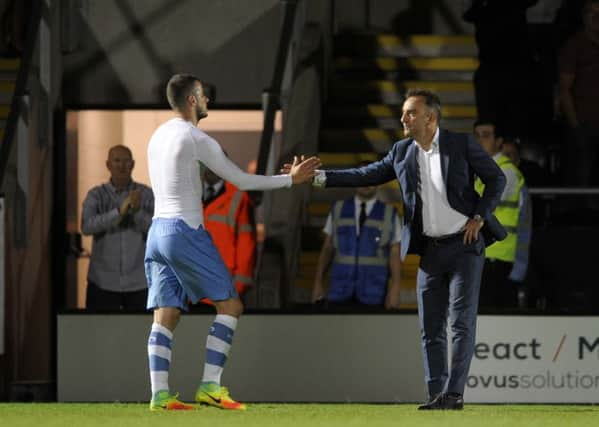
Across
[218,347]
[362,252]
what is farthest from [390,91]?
[218,347]

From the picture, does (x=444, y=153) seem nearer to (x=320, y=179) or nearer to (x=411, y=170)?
(x=411, y=170)

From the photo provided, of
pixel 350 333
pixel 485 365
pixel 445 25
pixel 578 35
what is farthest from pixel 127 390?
pixel 445 25

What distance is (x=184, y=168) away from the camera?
1082 centimetres

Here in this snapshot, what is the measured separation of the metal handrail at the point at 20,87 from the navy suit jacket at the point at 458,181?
17.4 feet

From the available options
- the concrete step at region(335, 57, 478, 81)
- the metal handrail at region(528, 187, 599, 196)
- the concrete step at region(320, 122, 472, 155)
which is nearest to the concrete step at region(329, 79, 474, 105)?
the concrete step at region(335, 57, 478, 81)

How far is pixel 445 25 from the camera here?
20.2m

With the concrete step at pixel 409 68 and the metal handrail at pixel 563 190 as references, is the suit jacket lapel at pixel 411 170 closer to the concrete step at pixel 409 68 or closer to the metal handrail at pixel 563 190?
the metal handrail at pixel 563 190

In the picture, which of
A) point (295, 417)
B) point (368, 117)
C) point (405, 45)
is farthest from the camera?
point (405, 45)

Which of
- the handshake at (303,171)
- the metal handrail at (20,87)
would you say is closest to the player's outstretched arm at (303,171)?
the handshake at (303,171)

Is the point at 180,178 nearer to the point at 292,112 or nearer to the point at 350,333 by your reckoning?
the point at 350,333

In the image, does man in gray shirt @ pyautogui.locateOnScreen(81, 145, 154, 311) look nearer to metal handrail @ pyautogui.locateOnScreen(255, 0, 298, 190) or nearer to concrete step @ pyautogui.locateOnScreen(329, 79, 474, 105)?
metal handrail @ pyautogui.locateOnScreen(255, 0, 298, 190)

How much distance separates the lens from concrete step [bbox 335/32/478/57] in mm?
18469

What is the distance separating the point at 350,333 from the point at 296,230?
2.42 metres

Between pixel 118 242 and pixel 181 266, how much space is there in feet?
14.0
